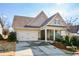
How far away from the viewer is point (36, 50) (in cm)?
528

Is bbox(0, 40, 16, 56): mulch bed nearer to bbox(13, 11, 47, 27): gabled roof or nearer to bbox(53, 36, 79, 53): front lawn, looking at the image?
bbox(13, 11, 47, 27): gabled roof

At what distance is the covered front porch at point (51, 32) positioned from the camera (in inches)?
208

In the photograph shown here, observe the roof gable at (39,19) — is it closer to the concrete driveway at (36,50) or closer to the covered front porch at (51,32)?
the covered front porch at (51,32)

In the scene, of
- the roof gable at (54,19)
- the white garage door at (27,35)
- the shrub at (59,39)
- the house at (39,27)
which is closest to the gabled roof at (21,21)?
the house at (39,27)

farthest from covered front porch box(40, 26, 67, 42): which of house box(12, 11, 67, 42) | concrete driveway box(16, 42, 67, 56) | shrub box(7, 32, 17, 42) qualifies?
shrub box(7, 32, 17, 42)

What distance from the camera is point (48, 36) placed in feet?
17.4

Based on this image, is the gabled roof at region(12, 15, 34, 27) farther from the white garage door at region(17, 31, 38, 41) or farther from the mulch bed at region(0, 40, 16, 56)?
the mulch bed at region(0, 40, 16, 56)

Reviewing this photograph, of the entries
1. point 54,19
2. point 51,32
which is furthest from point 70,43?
point 54,19

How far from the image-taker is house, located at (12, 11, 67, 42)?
207 inches

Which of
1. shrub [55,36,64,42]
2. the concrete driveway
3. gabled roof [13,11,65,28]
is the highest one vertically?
gabled roof [13,11,65,28]

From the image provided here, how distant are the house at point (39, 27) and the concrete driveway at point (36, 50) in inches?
3.8

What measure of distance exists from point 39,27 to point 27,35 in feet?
0.77

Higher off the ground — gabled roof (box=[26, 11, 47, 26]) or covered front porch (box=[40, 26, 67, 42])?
gabled roof (box=[26, 11, 47, 26])

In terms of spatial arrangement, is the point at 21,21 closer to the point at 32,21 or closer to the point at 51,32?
the point at 32,21
